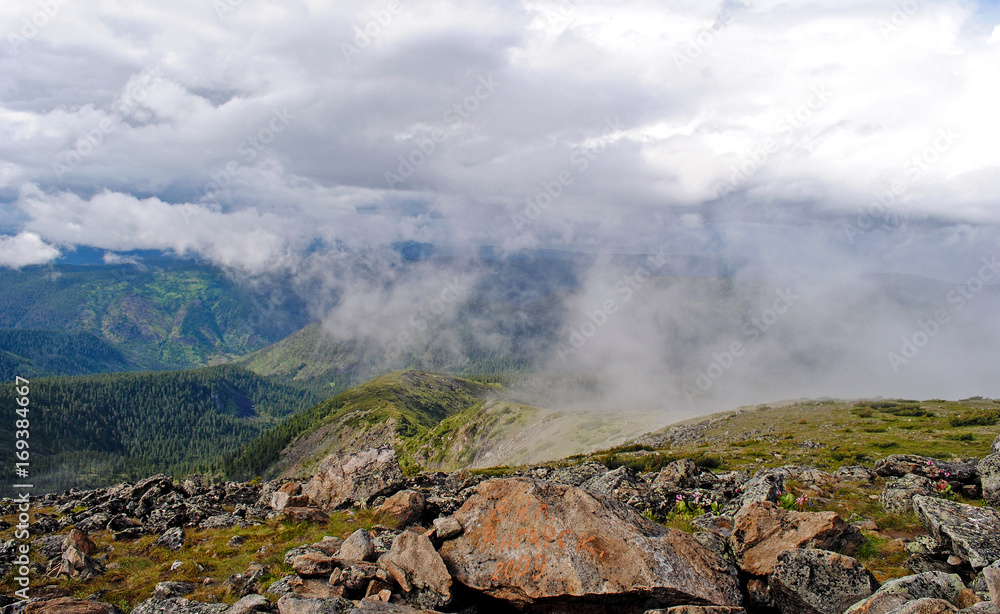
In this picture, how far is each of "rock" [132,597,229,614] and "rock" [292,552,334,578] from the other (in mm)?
2344

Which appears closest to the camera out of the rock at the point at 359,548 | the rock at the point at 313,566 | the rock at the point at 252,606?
the rock at the point at 252,606

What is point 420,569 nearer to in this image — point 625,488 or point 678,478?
point 625,488

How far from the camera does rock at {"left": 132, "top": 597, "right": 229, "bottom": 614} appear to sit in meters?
14.6

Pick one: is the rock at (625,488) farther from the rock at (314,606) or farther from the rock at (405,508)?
the rock at (314,606)

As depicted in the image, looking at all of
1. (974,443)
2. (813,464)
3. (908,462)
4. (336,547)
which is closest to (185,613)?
(336,547)

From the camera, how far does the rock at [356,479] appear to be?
31.3m

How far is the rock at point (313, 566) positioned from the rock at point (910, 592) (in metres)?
16.0

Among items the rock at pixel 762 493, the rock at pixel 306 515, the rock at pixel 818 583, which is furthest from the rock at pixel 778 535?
the rock at pixel 306 515

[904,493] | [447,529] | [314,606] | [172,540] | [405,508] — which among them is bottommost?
[172,540]

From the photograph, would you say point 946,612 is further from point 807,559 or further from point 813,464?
point 813,464

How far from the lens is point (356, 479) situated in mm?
32125

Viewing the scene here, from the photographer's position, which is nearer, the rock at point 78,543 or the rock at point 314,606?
the rock at point 314,606

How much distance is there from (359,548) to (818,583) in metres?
15.4

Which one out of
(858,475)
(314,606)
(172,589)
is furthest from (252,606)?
(858,475)
